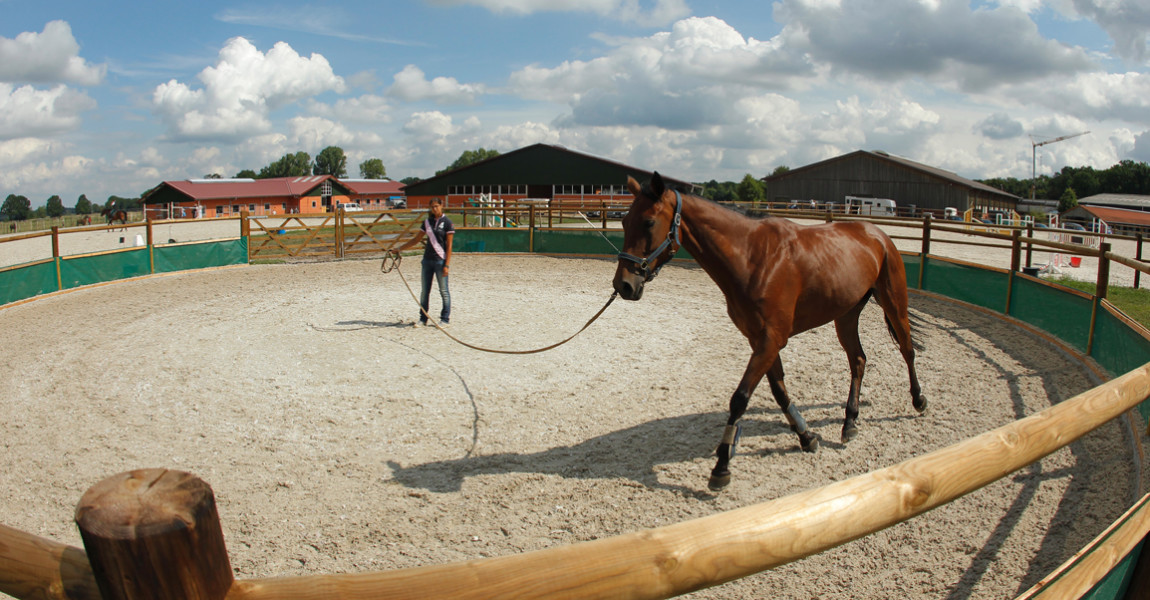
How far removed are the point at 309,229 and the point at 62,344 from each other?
10636 millimetres

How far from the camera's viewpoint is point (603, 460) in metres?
5.14

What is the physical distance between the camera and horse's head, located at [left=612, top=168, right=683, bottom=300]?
4.51 metres

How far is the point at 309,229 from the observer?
18531 millimetres

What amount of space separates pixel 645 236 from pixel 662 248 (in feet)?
0.48

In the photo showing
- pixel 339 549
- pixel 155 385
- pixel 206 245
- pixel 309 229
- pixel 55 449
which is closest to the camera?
pixel 339 549

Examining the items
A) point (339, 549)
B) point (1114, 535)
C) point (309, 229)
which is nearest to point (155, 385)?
point (339, 549)

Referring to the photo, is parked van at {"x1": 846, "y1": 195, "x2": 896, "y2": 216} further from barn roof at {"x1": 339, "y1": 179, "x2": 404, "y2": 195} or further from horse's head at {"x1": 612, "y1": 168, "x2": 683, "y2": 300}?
barn roof at {"x1": 339, "y1": 179, "x2": 404, "y2": 195}

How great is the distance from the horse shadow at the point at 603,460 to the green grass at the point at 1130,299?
809 cm

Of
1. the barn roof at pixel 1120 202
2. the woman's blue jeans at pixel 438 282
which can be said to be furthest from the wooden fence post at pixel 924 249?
the barn roof at pixel 1120 202

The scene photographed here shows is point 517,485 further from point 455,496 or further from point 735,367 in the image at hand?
point 735,367

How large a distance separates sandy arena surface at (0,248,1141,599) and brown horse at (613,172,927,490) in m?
0.69

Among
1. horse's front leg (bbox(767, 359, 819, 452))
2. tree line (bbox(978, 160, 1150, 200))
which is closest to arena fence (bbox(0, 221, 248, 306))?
horse's front leg (bbox(767, 359, 819, 452))

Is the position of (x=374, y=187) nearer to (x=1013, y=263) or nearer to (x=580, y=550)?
(x=1013, y=263)

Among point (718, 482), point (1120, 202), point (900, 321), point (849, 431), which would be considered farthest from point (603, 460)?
point (1120, 202)
